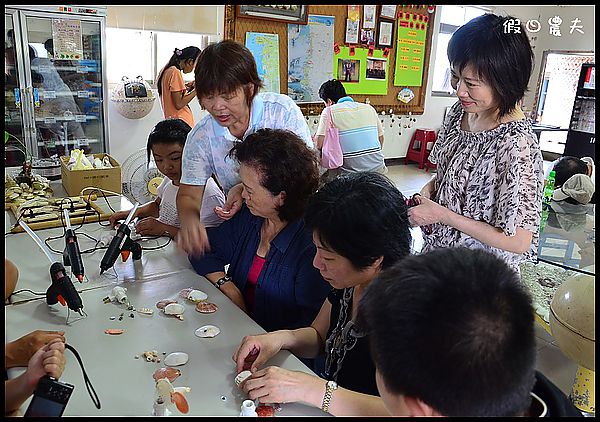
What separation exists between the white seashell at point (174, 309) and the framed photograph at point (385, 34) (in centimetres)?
518

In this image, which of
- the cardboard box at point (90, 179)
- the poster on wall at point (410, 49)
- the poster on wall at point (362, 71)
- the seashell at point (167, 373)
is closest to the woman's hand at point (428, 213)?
the seashell at point (167, 373)

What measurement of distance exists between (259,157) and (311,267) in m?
0.36

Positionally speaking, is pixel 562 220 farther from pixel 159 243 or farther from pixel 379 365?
pixel 379 365

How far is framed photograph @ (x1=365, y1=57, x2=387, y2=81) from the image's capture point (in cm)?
580

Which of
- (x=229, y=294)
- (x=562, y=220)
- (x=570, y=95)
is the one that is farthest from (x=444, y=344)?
(x=570, y=95)

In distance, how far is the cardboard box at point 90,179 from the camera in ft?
8.09

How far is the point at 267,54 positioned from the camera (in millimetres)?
4879

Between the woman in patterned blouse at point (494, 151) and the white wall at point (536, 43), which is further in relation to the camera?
the white wall at point (536, 43)

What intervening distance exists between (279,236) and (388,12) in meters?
5.13

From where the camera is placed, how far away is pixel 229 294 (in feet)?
4.91

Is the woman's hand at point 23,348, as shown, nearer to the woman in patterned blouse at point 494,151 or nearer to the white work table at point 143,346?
the white work table at point 143,346

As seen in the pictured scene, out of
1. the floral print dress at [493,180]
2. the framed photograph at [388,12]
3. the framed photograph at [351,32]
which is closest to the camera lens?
the floral print dress at [493,180]

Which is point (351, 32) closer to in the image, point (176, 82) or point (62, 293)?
point (176, 82)

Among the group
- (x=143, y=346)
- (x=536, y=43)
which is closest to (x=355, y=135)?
(x=143, y=346)
